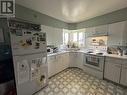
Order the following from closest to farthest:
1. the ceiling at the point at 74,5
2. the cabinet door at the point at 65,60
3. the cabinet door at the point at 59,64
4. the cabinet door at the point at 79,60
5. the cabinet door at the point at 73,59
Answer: the ceiling at the point at 74,5 < the cabinet door at the point at 59,64 < the cabinet door at the point at 65,60 < the cabinet door at the point at 79,60 < the cabinet door at the point at 73,59

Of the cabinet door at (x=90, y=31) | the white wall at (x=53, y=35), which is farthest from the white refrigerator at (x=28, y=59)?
the cabinet door at (x=90, y=31)

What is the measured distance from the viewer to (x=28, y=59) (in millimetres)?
1862

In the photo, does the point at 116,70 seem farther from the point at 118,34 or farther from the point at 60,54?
the point at 60,54

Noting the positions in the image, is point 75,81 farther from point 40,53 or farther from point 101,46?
point 101,46

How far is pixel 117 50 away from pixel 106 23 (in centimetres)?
109

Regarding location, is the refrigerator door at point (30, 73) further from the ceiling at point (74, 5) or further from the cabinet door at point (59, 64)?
the ceiling at point (74, 5)

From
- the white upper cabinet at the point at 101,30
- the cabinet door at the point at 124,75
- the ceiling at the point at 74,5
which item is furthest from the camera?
the white upper cabinet at the point at 101,30

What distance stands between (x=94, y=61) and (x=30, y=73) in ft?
7.48

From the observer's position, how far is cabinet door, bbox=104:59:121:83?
2.42 m

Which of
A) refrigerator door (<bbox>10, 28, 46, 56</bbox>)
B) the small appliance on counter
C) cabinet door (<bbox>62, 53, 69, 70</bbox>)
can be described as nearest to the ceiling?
refrigerator door (<bbox>10, 28, 46, 56</bbox>)

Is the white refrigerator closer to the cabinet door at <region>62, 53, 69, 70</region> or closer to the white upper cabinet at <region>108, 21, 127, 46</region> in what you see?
the cabinet door at <region>62, 53, 69, 70</region>

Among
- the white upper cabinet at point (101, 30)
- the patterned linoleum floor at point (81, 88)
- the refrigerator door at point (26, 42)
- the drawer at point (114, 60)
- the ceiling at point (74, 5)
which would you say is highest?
the ceiling at point (74, 5)

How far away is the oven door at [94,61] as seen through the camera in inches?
112

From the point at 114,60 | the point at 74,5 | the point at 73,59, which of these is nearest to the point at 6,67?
the point at 74,5
